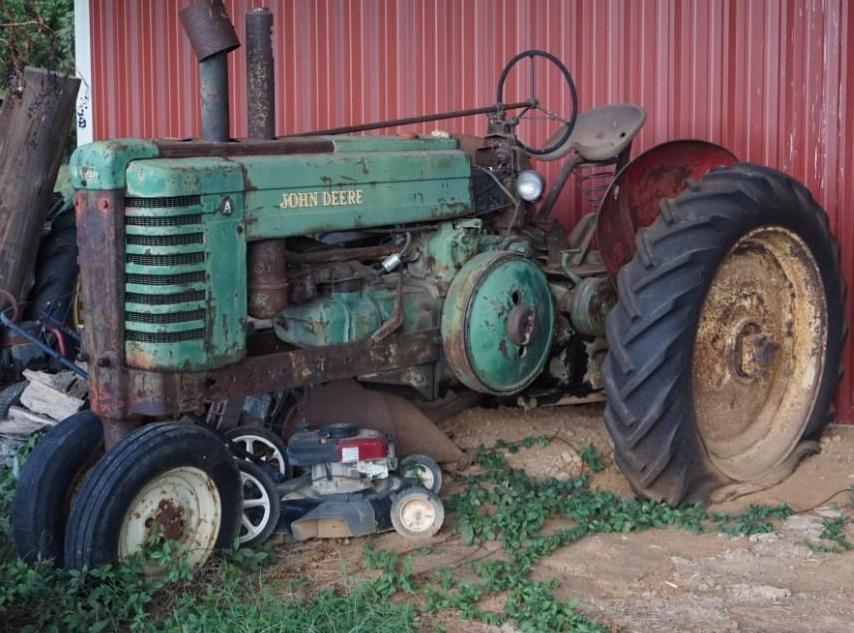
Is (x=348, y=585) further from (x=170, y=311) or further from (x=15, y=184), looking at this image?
(x=15, y=184)

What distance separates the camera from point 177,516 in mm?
4305

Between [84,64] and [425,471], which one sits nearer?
→ [425,471]

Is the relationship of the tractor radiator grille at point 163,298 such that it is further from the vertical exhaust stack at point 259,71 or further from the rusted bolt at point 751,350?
the rusted bolt at point 751,350

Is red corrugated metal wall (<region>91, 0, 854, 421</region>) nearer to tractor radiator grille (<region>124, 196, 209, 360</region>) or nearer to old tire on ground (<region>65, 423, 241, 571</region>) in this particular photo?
tractor radiator grille (<region>124, 196, 209, 360</region>)

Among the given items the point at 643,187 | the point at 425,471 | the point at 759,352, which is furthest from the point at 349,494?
the point at 643,187

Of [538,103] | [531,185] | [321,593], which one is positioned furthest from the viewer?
[538,103]

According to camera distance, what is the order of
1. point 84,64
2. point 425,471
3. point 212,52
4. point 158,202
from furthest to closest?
point 84,64, point 425,471, point 212,52, point 158,202

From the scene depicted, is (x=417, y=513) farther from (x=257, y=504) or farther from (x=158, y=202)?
(x=158, y=202)

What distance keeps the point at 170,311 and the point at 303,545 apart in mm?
1042

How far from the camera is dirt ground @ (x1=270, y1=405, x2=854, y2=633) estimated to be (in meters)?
4.04

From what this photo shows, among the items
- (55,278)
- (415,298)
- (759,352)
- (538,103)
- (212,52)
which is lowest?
(759,352)

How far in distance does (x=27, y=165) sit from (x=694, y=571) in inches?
173

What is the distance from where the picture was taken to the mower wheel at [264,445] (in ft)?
16.8

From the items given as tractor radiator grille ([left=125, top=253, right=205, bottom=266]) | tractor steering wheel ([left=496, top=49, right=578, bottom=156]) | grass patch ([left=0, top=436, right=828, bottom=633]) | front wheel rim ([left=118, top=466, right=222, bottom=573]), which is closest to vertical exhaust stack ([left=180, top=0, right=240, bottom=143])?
tractor radiator grille ([left=125, top=253, right=205, bottom=266])
